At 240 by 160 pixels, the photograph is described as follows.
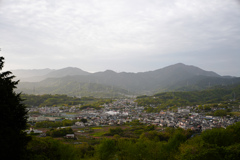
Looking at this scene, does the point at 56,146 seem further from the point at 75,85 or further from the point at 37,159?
the point at 75,85

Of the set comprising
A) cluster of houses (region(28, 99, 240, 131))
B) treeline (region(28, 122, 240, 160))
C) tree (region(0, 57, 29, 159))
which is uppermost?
tree (region(0, 57, 29, 159))

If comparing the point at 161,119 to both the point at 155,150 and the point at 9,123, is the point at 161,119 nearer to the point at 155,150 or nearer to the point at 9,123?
the point at 155,150

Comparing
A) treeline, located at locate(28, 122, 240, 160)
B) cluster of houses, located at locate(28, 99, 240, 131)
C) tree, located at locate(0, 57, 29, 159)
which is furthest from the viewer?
cluster of houses, located at locate(28, 99, 240, 131)

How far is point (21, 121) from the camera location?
7625mm

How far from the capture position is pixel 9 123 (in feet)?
23.2

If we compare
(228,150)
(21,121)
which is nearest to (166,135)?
(228,150)

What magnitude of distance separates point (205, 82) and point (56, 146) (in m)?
171

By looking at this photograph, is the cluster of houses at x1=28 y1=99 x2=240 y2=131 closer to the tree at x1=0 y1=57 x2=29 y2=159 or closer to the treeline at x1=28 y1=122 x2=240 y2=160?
the treeline at x1=28 y1=122 x2=240 y2=160

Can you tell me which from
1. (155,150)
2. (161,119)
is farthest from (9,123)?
(161,119)

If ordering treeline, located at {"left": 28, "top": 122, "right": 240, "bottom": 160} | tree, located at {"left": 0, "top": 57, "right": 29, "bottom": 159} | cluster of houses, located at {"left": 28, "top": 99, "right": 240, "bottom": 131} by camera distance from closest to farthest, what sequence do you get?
tree, located at {"left": 0, "top": 57, "right": 29, "bottom": 159}
treeline, located at {"left": 28, "top": 122, "right": 240, "bottom": 160}
cluster of houses, located at {"left": 28, "top": 99, "right": 240, "bottom": 131}

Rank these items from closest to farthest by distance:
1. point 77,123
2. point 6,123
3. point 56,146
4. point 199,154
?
point 6,123
point 199,154
point 56,146
point 77,123

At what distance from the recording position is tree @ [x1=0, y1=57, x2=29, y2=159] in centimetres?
648

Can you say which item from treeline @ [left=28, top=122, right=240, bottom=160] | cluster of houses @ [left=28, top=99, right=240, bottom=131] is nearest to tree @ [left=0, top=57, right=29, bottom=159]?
treeline @ [left=28, top=122, right=240, bottom=160]

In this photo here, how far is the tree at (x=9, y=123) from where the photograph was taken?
6482mm
